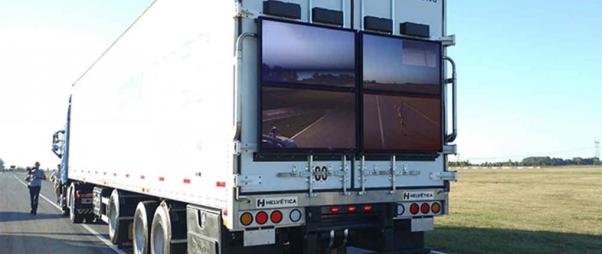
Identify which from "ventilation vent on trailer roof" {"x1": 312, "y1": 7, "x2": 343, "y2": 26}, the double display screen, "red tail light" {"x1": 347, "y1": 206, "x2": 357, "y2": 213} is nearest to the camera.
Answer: the double display screen

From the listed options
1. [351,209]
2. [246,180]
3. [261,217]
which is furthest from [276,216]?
[351,209]

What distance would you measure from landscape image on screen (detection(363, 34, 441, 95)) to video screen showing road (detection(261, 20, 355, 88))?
24 centimetres

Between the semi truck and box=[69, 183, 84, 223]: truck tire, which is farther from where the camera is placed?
box=[69, 183, 84, 223]: truck tire

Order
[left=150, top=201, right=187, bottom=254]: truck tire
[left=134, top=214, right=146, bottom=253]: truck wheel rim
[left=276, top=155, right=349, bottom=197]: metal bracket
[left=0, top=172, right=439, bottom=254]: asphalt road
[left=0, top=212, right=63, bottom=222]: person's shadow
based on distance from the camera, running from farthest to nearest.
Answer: [left=0, top=212, right=63, bottom=222]: person's shadow, [left=0, top=172, right=439, bottom=254]: asphalt road, [left=134, top=214, right=146, bottom=253]: truck wheel rim, [left=150, top=201, right=187, bottom=254]: truck tire, [left=276, top=155, right=349, bottom=197]: metal bracket

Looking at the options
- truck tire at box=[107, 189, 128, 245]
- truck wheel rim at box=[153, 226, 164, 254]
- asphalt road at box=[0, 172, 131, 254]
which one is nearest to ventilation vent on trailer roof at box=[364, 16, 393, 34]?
truck wheel rim at box=[153, 226, 164, 254]

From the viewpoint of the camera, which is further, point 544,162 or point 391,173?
point 544,162

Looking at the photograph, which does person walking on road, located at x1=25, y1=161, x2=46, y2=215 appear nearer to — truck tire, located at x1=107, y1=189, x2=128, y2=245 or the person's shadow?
the person's shadow

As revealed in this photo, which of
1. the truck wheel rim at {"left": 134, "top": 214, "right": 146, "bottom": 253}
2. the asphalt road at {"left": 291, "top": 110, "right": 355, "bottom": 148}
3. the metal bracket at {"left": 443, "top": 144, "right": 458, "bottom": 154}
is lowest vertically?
the truck wheel rim at {"left": 134, "top": 214, "right": 146, "bottom": 253}

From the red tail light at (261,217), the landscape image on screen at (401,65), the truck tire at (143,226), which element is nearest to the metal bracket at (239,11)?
the landscape image on screen at (401,65)

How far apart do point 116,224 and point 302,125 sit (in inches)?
235

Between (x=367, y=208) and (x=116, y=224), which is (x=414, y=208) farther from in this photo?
(x=116, y=224)

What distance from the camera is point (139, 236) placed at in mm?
9008

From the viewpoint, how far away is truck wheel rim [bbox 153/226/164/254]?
782cm

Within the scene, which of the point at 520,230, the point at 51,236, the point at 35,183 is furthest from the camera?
the point at 35,183
